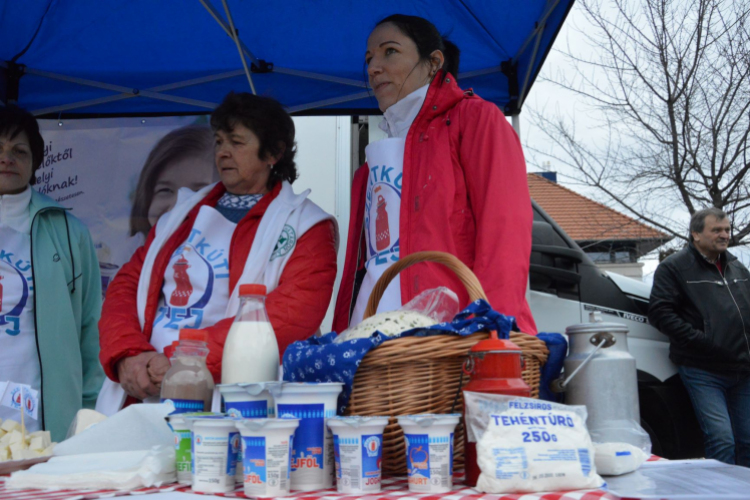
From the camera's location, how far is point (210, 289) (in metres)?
2.15

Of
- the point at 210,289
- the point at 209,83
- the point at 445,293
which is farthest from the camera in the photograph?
the point at 209,83

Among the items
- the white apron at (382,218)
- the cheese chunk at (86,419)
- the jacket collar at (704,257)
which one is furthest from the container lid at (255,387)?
the jacket collar at (704,257)

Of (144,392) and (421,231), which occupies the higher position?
(421,231)

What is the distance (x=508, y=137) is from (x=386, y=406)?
3.52 ft

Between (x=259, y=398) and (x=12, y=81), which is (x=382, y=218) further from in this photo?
(x=12, y=81)

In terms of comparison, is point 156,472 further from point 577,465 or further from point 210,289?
point 210,289

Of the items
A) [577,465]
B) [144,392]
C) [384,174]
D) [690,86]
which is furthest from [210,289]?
[690,86]

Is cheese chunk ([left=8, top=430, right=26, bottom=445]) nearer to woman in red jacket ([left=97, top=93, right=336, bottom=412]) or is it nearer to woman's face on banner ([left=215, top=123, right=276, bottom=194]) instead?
woman in red jacket ([left=97, top=93, right=336, bottom=412])

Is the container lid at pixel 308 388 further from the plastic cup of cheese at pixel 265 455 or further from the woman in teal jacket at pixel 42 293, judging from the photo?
the woman in teal jacket at pixel 42 293

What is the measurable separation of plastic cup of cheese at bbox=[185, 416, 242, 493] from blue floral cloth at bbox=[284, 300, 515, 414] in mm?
190

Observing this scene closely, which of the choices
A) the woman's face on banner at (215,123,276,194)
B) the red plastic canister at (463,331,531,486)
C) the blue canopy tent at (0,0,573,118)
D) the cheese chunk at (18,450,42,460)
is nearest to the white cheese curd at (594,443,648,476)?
the red plastic canister at (463,331,531,486)

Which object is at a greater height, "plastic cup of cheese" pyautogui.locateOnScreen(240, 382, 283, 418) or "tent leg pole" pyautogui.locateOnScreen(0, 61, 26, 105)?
"tent leg pole" pyautogui.locateOnScreen(0, 61, 26, 105)

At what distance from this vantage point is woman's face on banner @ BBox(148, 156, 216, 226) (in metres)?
3.53

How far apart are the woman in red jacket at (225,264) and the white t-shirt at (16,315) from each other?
0.53 meters
